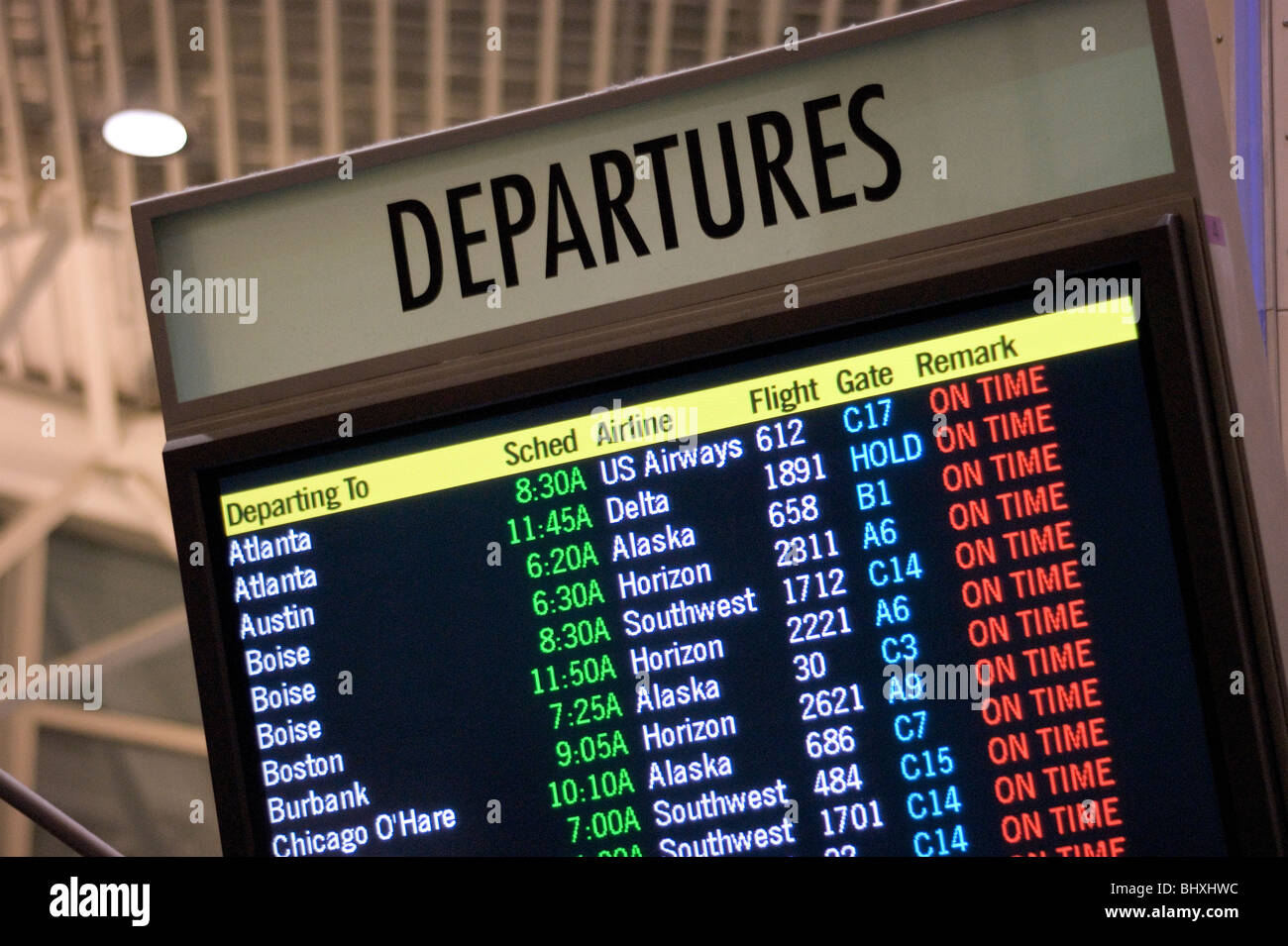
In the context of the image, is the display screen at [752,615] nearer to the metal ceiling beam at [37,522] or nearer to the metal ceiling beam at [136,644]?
the metal ceiling beam at [37,522]

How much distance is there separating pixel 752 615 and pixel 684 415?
318mm

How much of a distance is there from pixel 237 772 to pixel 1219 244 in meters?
1.67

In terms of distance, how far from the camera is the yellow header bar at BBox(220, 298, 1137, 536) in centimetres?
226

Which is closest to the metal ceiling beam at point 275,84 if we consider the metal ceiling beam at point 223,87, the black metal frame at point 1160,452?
the metal ceiling beam at point 223,87

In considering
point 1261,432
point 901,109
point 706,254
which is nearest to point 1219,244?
point 1261,432

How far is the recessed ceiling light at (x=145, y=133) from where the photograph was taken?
586 centimetres

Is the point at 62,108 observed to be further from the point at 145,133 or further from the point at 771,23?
the point at 771,23

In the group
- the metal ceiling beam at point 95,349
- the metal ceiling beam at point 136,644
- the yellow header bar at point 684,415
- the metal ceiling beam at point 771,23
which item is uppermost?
the metal ceiling beam at point 771,23

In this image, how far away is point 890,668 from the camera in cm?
223

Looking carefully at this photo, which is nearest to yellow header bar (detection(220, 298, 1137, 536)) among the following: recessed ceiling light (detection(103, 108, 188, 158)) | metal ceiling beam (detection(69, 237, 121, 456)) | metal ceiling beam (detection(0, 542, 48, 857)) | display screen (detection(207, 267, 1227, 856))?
display screen (detection(207, 267, 1227, 856))

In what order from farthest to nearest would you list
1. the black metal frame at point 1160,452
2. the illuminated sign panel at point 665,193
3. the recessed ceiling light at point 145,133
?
the recessed ceiling light at point 145,133 < the illuminated sign panel at point 665,193 < the black metal frame at point 1160,452

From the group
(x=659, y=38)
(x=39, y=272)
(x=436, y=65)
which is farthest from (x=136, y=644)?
(x=659, y=38)

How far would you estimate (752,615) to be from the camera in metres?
2.31
